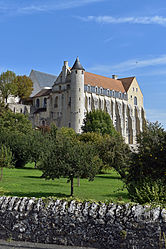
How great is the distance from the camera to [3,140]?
37750 mm

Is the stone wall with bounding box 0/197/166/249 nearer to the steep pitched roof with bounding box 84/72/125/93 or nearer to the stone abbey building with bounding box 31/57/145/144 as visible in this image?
the stone abbey building with bounding box 31/57/145/144

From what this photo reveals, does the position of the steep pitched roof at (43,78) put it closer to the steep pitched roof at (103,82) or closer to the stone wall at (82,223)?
the steep pitched roof at (103,82)

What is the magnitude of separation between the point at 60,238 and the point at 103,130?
6281cm

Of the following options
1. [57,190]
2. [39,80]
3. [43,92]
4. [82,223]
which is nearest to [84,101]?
[43,92]

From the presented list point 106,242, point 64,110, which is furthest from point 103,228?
point 64,110

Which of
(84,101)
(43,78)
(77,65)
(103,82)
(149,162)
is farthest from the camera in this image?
(43,78)

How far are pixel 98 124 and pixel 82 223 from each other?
205 feet

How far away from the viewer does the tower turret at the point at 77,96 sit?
261ft

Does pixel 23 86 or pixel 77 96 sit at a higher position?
pixel 23 86

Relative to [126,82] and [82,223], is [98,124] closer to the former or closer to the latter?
[126,82]

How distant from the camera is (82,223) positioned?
788cm

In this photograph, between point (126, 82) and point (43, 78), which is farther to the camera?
point (126, 82)

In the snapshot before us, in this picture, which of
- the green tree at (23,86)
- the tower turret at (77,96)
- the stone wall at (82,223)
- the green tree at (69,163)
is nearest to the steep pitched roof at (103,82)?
the tower turret at (77,96)

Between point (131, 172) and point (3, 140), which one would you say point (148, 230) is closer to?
point (131, 172)
